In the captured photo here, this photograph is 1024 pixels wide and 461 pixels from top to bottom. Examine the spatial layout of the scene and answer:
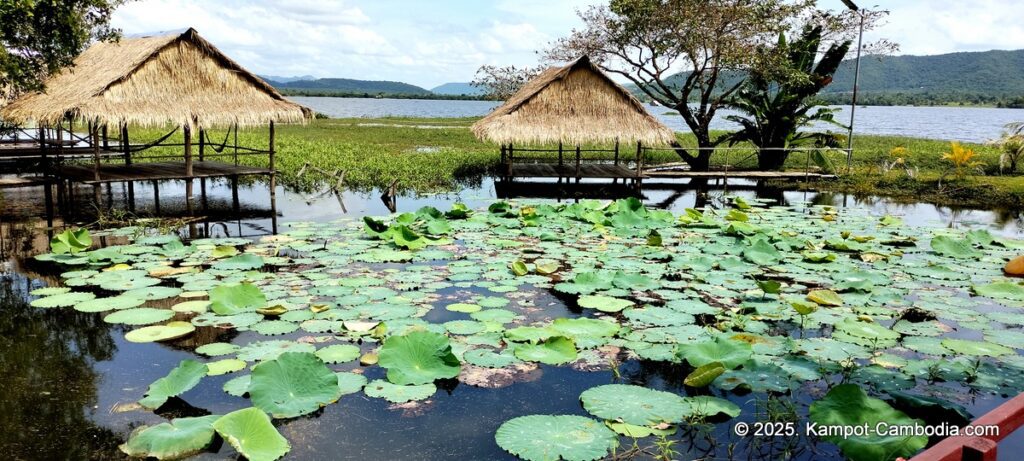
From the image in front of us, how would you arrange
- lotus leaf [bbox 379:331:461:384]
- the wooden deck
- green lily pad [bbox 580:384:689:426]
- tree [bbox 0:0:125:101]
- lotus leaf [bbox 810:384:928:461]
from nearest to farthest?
lotus leaf [bbox 810:384:928:461], green lily pad [bbox 580:384:689:426], lotus leaf [bbox 379:331:461:384], tree [bbox 0:0:125:101], the wooden deck

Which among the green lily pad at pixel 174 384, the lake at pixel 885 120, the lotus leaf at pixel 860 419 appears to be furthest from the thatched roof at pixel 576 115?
the lotus leaf at pixel 860 419

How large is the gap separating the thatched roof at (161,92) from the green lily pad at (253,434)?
804 centimetres

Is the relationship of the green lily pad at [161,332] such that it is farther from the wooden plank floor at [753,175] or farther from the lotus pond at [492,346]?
the wooden plank floor at [753,175]

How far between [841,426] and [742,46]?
13139 millimetres

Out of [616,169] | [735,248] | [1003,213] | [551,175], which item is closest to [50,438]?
[735,248]

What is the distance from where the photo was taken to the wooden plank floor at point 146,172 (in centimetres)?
1052

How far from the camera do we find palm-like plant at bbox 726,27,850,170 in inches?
637

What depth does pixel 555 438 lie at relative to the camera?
3.51m

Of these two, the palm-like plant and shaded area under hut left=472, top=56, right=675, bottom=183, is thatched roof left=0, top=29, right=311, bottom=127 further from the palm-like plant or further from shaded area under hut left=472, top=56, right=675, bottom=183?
the palm-like plant

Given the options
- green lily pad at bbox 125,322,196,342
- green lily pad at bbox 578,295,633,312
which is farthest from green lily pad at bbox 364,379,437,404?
green lily pad at bbox 578,295,633,312

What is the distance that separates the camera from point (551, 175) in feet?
48.3

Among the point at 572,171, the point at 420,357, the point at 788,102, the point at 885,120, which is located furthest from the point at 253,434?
the point at 885,120

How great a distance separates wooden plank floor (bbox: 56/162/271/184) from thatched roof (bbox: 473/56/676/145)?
4.99 m

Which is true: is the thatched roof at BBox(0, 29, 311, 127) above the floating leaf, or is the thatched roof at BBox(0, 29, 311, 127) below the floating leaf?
above
